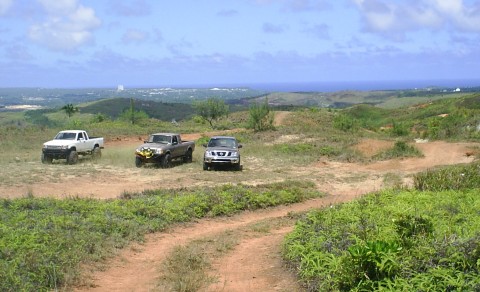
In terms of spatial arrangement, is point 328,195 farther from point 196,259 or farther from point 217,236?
point 196,259

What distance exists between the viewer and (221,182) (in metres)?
19.2

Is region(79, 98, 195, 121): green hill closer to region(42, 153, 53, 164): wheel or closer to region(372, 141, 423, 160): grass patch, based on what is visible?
region(372, 141, 423, 160): grass patch

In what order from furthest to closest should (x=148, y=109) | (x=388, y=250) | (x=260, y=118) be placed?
1. (x=148, y=109)
2. (x=260, y=118)
3. (x=388, y=250)

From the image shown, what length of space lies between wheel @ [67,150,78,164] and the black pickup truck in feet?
11.3

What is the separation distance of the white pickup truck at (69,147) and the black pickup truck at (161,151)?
3520 mm

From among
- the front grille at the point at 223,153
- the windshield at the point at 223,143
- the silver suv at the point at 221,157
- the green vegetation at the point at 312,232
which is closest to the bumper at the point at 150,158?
the silver suv at the point at 221,157

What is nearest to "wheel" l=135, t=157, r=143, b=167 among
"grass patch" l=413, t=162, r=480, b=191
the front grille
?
the front grille

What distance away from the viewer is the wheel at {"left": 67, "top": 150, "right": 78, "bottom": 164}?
81.7 ft

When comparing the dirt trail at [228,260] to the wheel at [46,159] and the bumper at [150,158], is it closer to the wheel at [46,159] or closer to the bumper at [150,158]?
the bumper at [150,158]

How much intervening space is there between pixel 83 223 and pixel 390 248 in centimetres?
598

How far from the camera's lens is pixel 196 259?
27.4 ft

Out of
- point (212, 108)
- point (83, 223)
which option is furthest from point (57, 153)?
point (212, 108)

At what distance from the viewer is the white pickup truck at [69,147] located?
24.7 meters

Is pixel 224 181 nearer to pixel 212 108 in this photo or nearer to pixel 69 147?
pixel 69 147
